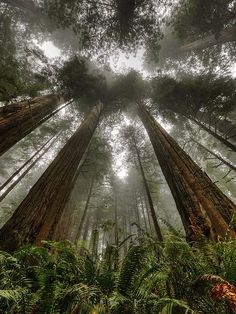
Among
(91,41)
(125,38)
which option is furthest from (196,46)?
(91,41)

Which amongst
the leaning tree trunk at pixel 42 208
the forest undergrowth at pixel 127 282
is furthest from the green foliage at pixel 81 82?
the forest undergrowth at pixel 127 282

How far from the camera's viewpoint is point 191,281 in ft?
6.31

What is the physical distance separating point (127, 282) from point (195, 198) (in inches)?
114

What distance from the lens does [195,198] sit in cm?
450

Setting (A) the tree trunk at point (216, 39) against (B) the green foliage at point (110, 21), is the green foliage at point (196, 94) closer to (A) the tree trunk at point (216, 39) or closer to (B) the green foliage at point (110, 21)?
(A) the tree trunk at point (216, 39)

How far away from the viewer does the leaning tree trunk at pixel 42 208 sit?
3757 mm

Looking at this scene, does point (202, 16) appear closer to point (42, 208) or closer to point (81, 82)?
point (81, 82)

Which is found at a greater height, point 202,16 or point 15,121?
point 202,16

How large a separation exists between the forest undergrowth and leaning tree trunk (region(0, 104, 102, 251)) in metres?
1.05

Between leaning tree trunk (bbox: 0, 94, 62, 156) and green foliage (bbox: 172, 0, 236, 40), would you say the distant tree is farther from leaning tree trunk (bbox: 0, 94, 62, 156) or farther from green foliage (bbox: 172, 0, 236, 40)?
leaning tree trunk (bbox: 0, 94, 62, 156)

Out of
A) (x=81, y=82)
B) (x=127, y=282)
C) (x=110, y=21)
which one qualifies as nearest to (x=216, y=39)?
(x=110, y=21)

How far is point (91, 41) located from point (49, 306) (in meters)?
12.1

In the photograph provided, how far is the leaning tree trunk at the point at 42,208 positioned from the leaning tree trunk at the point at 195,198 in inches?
97.5

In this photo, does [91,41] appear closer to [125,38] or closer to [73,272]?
[125,38]
